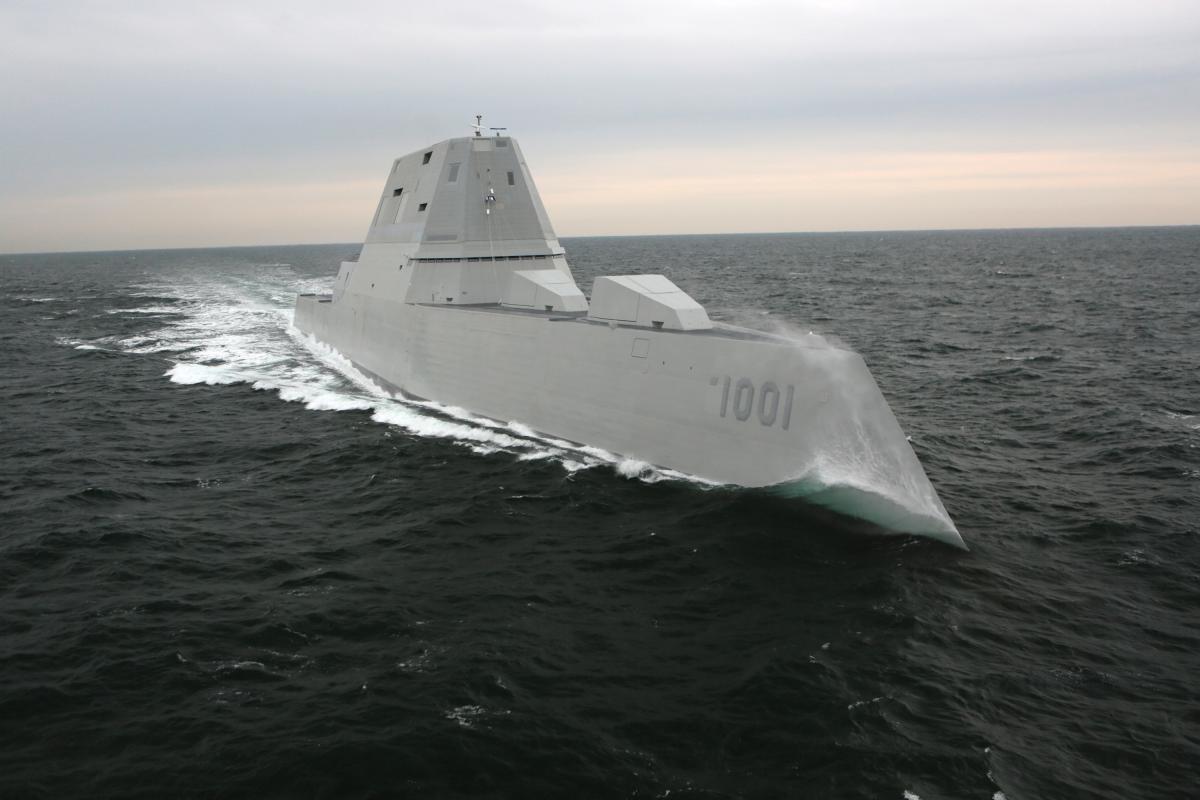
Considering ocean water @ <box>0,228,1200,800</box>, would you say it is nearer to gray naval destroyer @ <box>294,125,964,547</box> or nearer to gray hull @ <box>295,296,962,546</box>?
gray hull @ <box>295,296,962,546</box>

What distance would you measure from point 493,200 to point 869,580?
1624cm

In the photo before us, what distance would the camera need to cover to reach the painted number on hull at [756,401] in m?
13.1

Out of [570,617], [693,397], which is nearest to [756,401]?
[693,397]

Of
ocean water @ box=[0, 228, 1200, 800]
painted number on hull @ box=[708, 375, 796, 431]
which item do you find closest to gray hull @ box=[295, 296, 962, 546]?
painted number on hull @ box=[708, 375, 796, 431]

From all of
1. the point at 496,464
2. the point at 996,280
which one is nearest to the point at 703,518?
the point at 496,464

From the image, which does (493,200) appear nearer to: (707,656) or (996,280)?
(707,656)

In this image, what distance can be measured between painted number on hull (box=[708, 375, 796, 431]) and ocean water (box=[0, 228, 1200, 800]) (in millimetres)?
1538

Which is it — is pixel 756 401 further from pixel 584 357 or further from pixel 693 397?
pixel 584 357

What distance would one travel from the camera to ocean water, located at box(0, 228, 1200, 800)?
23.9ft

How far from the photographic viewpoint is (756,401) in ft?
44.4

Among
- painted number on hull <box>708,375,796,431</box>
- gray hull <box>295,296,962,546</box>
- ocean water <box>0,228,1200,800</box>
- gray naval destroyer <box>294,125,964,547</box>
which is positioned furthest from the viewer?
painted number on hull <box>708,375,796,431</box>

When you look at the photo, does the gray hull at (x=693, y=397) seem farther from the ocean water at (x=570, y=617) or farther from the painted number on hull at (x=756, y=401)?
the ocean water at (x=570, y=617)

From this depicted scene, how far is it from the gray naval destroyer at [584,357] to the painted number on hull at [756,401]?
0.03 metres

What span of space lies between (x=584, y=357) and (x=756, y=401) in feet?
15.3
